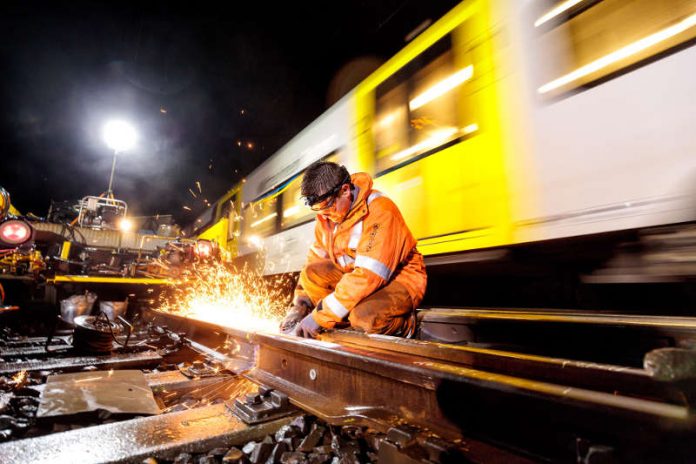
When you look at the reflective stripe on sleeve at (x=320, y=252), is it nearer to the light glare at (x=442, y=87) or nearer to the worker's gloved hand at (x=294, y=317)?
the worker's gloved hand at (x=294, y=317)

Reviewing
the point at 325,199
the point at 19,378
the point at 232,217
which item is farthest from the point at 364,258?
the point at 232,217

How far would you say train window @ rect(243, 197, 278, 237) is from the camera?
6468 mm

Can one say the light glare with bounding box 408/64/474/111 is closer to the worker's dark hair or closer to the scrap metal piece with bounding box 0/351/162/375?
the worker's dark hair

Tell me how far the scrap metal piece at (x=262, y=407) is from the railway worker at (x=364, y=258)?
90cm

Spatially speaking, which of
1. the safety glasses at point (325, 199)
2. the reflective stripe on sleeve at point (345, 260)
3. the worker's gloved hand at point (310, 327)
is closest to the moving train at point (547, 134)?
the reflective stripe on sleeve at point (345, 260)

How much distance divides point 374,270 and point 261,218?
4849 mm

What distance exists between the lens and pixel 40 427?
156 centimetres

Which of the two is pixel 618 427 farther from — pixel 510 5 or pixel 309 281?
pixel 510 5

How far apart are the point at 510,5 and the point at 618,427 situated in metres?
3.14

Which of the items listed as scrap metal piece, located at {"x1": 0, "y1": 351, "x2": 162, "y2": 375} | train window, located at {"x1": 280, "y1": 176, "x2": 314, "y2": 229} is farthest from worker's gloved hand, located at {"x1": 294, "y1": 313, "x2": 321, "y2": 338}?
train window, located at {"x1": 280, "y1": 176, "x2": 314, "y2": 229}

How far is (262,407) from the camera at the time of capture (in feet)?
5.33

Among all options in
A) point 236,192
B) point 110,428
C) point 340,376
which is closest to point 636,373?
point 340,376

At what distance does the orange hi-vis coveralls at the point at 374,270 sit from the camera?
2514 mm

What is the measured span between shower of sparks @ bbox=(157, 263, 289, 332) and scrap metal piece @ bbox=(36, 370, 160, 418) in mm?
3998
